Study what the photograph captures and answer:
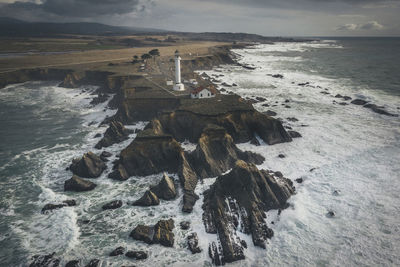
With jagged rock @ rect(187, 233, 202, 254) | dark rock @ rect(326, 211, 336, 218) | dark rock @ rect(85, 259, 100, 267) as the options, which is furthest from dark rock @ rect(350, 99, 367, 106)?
dark rock @ rect(85, 259, 100, 267)

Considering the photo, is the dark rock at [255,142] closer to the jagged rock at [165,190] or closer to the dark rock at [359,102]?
the jagged rock at [165,190]

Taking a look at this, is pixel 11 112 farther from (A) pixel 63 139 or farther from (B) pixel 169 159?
(B) pixel 169 159

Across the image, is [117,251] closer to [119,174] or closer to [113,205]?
[113,205]

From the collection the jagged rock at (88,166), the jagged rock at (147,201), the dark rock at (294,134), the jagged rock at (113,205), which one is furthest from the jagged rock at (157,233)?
the dark rock at (294,134)

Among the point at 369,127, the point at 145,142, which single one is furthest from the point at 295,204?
the point at 369,127

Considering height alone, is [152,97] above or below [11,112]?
above

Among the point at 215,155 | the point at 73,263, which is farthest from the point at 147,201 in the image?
the point at 215,155
